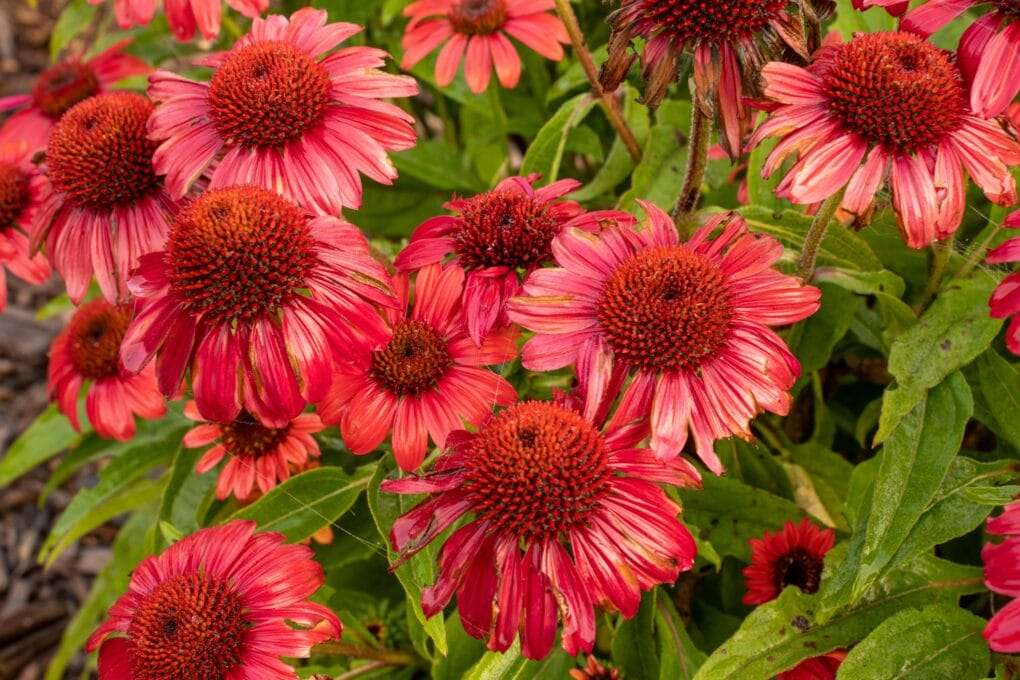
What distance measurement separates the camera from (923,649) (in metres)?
1.33

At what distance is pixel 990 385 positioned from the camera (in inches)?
59.5

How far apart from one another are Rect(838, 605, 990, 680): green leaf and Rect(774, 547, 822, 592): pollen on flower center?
0.18 m


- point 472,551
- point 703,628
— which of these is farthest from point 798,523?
point 472,551

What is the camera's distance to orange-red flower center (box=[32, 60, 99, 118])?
2.26m

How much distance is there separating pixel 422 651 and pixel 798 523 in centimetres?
64

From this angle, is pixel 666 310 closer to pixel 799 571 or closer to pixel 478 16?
pixel 799 571

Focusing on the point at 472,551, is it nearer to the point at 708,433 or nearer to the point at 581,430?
the point at 581,430

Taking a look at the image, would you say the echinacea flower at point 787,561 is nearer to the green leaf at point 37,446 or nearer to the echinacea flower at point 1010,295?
the echinacea flower at point 1010,295

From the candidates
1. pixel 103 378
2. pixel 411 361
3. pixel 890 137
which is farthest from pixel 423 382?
pixel 103 378

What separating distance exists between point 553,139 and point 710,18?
61 cm

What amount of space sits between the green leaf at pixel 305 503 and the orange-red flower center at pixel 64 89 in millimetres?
1171

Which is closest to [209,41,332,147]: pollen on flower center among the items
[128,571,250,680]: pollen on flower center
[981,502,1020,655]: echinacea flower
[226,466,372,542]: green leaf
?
[226,466,372,542]: green leaf

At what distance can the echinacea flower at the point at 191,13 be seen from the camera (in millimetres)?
1731

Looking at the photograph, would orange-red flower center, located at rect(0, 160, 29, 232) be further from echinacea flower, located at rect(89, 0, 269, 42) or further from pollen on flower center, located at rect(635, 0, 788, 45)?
pollen on flower center, located at rect(635, 0, 788, 45)
